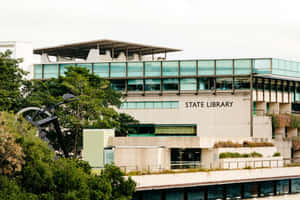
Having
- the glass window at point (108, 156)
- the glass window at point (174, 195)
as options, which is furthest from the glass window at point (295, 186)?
the glass window at point (108, 156)

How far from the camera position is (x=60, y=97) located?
186ft

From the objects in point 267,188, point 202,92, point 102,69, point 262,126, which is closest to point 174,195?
point 267,188

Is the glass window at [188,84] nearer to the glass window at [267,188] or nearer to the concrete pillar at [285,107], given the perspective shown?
the concrete pillar at [285,107]

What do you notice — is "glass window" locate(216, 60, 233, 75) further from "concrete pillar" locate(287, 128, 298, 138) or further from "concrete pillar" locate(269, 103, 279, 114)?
Result: "concrete pillar" locate(287, 128, 298, 138)

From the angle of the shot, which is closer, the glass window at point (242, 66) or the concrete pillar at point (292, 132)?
the glass window at point (242, 66)

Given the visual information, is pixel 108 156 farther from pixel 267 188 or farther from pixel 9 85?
pixel 9 85

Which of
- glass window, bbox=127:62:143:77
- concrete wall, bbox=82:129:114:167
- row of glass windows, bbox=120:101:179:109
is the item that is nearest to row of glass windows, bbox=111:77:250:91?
glass window, bbox=127:62:143:77

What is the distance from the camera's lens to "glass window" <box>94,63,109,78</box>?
2687 inches

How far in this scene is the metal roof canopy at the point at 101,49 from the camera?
6994cm

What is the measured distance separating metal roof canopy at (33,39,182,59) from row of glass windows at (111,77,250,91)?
5.14m

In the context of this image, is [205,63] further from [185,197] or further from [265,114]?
[185,197]

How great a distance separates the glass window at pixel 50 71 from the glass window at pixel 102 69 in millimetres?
5320

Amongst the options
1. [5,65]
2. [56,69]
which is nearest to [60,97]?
[5,65]

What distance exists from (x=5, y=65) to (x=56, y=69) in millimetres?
15272
